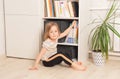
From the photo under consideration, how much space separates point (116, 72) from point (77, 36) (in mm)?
680

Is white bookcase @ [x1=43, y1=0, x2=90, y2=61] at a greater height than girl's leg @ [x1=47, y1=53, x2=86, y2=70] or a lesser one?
greater

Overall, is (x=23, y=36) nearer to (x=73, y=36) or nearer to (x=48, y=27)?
(x=48, y=27)

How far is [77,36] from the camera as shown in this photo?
8.89 ft

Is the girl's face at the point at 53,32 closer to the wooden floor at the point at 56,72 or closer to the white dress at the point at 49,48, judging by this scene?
the white dress at the point at 49,48

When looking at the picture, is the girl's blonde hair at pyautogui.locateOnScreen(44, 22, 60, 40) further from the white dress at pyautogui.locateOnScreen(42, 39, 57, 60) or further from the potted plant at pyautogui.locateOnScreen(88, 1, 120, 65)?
the potted plant at pyautogui.locateOnScreen(88, 1, 120, 65)

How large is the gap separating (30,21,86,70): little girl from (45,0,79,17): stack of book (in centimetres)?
15

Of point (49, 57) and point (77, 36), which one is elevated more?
point (77, 36)

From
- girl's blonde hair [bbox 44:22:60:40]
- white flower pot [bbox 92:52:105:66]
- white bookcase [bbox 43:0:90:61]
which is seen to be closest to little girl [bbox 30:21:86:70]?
girl's blonde hair [bbox 44:22:60:40]

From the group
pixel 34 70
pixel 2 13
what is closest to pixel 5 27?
pixel 2 13

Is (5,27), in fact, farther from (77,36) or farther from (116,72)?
(116,72)

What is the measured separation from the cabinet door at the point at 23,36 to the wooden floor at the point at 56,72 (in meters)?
0.20

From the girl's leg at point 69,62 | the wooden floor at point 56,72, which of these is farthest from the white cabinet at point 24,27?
the girl's leg at point 69,62

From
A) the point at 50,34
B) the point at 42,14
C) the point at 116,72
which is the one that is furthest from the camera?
the point at 42,14

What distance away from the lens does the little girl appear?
2.51m
